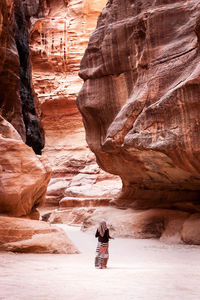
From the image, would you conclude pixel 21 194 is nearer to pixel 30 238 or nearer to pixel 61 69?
pixel 30 238

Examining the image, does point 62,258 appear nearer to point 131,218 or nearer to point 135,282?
point 135,282

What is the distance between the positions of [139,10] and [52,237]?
10.0 meters

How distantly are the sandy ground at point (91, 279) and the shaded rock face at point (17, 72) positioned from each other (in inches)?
308

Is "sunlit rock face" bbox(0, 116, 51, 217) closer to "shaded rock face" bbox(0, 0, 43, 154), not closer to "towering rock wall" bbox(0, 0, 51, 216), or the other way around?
"towering rock wall" bbox(0, 0, 51, 216)

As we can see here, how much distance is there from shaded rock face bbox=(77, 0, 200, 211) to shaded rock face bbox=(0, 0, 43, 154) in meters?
3.75

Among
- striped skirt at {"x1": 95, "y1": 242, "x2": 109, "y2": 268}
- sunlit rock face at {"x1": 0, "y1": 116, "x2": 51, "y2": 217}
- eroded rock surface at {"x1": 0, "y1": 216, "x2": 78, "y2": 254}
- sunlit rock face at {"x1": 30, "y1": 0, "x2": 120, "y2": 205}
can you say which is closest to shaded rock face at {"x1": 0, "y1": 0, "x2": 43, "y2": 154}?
sunlit rock face at {"x1": 30, "y1": 0, "x2": 120, "y2": 205}

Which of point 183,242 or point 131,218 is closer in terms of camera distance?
point 183,242

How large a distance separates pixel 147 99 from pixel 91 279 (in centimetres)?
820

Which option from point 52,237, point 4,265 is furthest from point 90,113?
point 4,265

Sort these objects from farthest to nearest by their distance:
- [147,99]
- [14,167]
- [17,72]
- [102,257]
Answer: [17,72] → [147,99] → [14,167] → [102,257]

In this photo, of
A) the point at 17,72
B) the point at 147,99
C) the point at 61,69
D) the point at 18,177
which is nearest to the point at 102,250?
the point at 18,177

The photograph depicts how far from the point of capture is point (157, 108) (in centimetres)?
1186

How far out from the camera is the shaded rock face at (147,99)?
11.4 m

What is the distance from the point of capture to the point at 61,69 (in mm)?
35625
